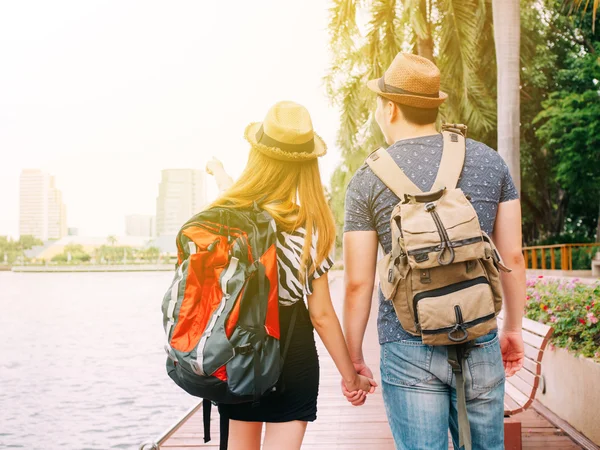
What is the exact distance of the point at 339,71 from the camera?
18281 millimetres

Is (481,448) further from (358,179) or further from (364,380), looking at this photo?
(358,179)

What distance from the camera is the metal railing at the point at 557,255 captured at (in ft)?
74.2

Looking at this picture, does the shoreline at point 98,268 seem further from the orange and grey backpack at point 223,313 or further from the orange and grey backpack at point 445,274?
the orange and grey backpack at point 445,274

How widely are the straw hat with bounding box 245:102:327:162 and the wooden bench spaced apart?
2.03m

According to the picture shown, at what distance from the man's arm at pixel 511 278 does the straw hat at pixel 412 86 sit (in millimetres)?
454

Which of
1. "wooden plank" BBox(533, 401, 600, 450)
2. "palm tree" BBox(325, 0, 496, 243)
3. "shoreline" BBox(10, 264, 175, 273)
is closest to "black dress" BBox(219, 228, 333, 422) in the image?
"wooden plank" BBox(533, 401, 600, 450)

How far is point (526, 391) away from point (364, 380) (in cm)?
205

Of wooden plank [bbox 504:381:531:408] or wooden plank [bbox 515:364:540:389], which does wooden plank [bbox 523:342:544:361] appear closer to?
wooden plank [bbox 515:364:540:389]

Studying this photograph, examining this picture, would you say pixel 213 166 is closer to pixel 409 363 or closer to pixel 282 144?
pixel 282 144

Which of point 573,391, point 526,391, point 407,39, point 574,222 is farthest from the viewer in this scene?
point 574,222

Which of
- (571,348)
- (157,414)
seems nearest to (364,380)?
(571,348)

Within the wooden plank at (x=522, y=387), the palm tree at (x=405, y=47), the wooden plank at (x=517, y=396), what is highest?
the palm tree at (x=405, y=47)

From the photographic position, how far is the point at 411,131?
2.51 meters

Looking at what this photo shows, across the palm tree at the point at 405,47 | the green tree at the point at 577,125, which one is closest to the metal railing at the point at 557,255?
the green tree at the point at 577,125
